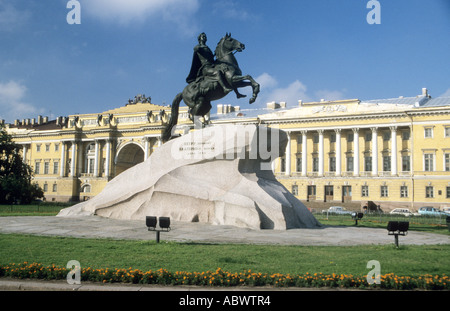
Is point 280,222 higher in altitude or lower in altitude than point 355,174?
lower

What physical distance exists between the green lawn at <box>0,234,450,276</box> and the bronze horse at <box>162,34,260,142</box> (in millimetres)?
8118

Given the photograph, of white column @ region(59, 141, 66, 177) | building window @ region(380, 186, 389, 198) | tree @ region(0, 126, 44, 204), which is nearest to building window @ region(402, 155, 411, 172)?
building window @ region(380, 186, 389, 198)

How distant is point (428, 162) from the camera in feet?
192

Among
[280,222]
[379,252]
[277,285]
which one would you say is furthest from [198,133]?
[277,285]

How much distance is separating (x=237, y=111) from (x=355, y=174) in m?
24.2

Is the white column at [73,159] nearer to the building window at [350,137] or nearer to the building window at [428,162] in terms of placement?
the building window at [350,137]

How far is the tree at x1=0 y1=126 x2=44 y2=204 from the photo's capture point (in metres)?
44.1

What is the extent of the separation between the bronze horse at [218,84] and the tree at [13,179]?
3141cm

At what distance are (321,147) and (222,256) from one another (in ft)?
193

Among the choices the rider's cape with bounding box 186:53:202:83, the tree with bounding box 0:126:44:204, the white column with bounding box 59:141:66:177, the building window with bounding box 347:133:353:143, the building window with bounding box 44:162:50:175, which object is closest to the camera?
the rider's cape with bounding box 186:53:202:83

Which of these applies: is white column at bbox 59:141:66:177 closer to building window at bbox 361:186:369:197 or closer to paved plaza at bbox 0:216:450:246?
building window at bbox 361:186:369:197
